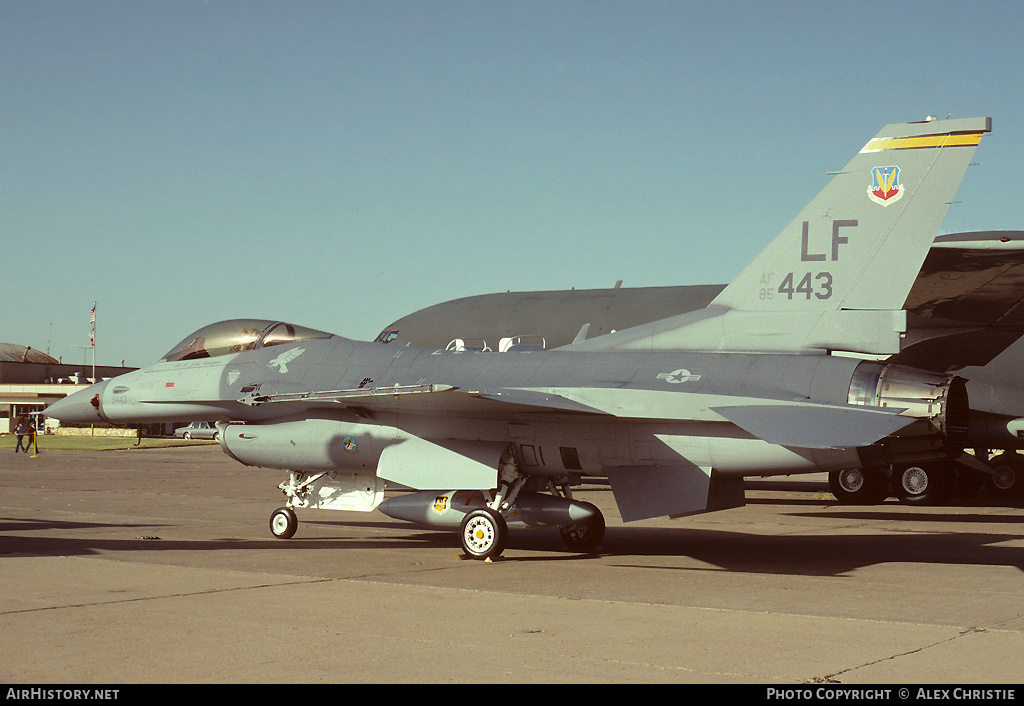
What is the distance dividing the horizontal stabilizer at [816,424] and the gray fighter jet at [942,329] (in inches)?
202

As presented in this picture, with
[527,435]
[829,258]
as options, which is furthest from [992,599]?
[527,435]

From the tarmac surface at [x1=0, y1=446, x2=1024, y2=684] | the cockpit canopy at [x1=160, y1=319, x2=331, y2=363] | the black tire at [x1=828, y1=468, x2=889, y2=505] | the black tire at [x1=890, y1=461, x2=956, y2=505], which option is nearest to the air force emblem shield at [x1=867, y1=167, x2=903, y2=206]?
the tarmac surface at [x1=0, y1=446, x2=1024, y2=684]

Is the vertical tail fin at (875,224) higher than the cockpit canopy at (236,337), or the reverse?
the vertical tail fin at (875,224)

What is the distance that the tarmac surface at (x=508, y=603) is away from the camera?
5.68 meters

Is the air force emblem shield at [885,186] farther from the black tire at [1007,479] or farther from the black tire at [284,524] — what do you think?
the black tire at [1007,479]

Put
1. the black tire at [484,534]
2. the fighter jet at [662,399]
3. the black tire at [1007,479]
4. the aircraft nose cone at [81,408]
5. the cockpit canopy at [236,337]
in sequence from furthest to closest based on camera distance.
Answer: the black tire at [1007,479] → the aircraft nose cone at [81,408] → the cockpit canopy at [236,337] → the black tire at [484,534] → the fighter jet at [662,399]

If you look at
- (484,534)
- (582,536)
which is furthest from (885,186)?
(484,534)

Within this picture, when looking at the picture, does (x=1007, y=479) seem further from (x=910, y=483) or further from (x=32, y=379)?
(x=32, y=379)

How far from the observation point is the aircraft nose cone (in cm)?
1341

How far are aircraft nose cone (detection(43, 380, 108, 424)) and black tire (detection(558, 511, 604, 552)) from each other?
21.4 feet

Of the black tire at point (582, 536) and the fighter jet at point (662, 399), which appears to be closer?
the fighter jet at point (662, 399)

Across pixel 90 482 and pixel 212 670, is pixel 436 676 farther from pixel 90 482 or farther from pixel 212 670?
pixel 90 482

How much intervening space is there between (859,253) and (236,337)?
7969 millimetres

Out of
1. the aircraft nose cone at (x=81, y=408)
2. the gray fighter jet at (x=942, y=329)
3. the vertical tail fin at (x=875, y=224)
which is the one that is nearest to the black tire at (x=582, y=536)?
the gray fighter jet at (x=942, y=329)
